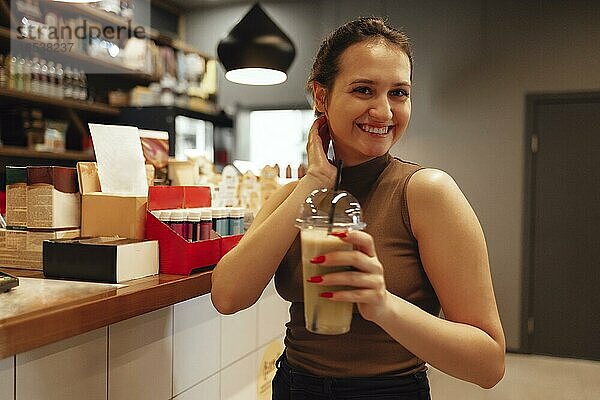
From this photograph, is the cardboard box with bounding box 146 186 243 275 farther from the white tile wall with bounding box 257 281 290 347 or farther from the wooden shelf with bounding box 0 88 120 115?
the wooden shelf with bounding box 0 88 120 115

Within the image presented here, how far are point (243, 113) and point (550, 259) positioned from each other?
3.25 meters

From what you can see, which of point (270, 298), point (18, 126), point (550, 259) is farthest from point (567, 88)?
point (18, 126)

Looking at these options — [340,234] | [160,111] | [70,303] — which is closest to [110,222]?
[70,303]

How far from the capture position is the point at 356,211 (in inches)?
40.6


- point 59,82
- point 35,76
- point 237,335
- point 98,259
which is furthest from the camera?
point 59,82

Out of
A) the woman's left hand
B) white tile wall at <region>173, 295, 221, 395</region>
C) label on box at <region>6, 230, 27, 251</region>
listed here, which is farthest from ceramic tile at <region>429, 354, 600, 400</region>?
the woman's left hand

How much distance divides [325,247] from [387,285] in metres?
0.31

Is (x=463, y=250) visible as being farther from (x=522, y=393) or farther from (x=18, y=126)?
(x=18, y=126)

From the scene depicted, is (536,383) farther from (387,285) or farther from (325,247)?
(325,247)

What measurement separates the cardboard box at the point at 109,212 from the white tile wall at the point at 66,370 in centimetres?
37

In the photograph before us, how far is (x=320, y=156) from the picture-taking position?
1334 mm

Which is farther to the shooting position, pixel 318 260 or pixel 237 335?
pixel 237 335

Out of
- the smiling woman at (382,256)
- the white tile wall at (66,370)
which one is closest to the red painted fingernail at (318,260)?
the smiling woman at (382,256)

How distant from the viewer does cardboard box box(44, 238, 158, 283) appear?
1.54 m
